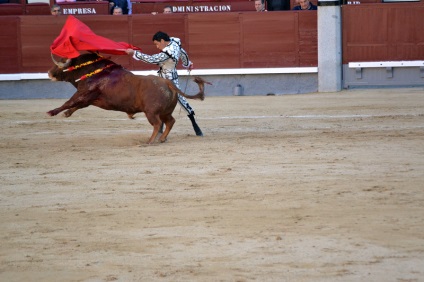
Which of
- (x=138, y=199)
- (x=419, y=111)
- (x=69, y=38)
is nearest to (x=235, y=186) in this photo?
(x=138, y=199)

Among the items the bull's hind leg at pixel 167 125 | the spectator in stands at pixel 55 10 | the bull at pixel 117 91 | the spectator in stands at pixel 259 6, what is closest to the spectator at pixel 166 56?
the bull at pixel 117 91

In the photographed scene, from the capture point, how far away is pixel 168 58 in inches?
437

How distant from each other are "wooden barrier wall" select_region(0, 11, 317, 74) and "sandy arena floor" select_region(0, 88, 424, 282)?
506cm

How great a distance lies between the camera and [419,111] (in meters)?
13.9

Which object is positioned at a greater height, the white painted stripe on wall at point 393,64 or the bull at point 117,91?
the bull at point 117,91

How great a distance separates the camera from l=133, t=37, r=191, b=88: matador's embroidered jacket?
1092cm

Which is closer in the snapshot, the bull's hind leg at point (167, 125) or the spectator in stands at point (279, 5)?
the bull's hind leg at point (167, 125)

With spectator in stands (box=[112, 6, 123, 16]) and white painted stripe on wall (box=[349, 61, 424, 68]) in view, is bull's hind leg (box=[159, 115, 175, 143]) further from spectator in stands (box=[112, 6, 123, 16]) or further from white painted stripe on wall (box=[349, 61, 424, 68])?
white painted stripe on wall (box=[349, 61, 424, 68])

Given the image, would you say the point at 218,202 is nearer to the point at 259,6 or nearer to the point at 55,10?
the point at 259,6

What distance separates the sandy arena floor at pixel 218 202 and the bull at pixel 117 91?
378mm

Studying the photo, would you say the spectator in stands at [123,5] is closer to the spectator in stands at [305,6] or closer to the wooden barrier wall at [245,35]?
the wooden barrier wall at [245,35]

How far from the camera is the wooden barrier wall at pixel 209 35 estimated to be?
18031 millimetres

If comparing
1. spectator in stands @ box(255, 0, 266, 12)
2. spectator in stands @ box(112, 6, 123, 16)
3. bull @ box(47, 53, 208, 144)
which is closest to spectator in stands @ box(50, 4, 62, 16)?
spectator in stands @ box(112, 6, 123, 16)

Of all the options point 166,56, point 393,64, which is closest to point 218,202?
point 166,56
